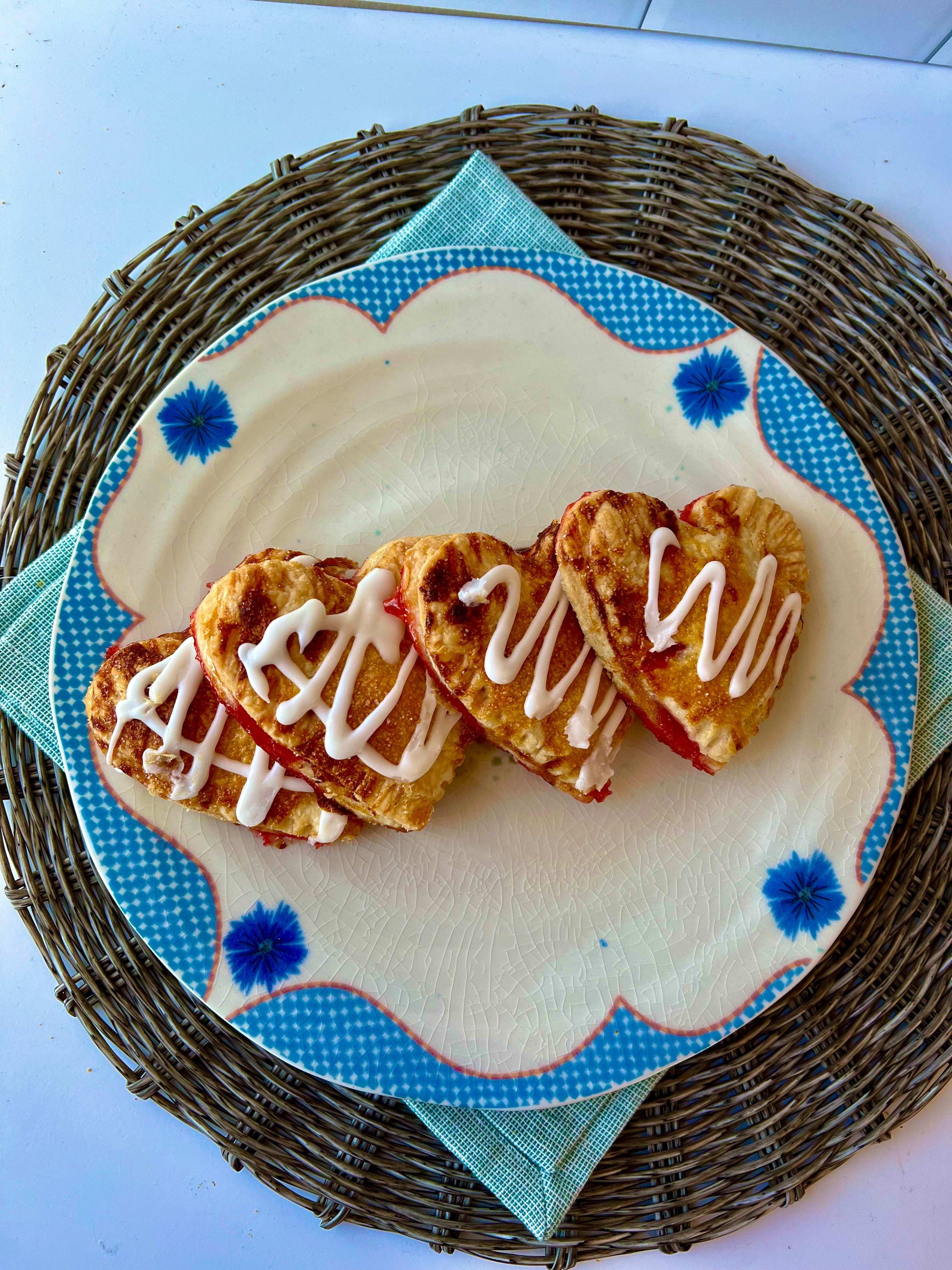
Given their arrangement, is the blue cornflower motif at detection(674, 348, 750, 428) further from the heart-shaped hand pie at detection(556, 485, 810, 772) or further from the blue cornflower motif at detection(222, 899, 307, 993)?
the blue cornflower motif at detection(222, 899, 307, 993)

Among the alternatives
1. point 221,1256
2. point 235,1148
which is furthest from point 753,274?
point 221,1256

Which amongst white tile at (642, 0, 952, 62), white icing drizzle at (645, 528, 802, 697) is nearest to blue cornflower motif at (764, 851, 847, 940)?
white icing drizzle at (645, 528, 802, 697)

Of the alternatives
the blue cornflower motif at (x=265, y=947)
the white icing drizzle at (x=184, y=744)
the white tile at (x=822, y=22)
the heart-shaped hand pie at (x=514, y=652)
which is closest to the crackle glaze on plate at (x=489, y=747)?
the blue cornflower motif at (x=265, y=947)

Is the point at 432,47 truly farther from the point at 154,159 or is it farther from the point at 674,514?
the point at 674,514

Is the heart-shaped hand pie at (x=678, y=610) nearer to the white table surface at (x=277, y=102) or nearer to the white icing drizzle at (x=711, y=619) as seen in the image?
the white icing drizzle at (x=711, y=619)

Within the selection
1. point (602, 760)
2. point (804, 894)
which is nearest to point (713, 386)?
point (602, 760)

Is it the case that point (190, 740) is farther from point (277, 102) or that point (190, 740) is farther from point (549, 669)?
point (277, 102)
